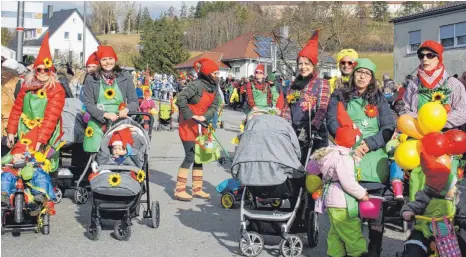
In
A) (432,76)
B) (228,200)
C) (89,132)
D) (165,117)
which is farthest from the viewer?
(165,117)

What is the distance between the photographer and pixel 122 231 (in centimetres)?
679

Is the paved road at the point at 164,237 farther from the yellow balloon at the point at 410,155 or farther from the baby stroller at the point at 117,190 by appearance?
the yellow balloon at the point at 410,155

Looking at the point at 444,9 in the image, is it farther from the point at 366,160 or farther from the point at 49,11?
the point at 49,11

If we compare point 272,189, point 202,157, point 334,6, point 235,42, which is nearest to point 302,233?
point 272,189

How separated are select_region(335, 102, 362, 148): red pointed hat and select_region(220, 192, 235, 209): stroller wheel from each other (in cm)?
300

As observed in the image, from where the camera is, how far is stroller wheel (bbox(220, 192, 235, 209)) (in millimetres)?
8477

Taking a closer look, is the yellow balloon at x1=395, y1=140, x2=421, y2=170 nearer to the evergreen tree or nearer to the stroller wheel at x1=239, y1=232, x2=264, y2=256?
the stroller wheel at x1=239, y1=232, x2=264, y2=256

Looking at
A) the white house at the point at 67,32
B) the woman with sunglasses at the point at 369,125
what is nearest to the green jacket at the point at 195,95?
the woman with sunglasses at the point at 369,125

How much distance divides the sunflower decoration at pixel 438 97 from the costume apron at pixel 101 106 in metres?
3.99

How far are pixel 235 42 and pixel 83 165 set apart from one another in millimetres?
56956

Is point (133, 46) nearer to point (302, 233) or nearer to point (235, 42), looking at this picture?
point (235, 42)

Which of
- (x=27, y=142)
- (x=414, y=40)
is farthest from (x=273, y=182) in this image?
(x=414, y=40)

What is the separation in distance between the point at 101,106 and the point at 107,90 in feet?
0.76

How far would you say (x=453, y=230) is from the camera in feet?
15.4
